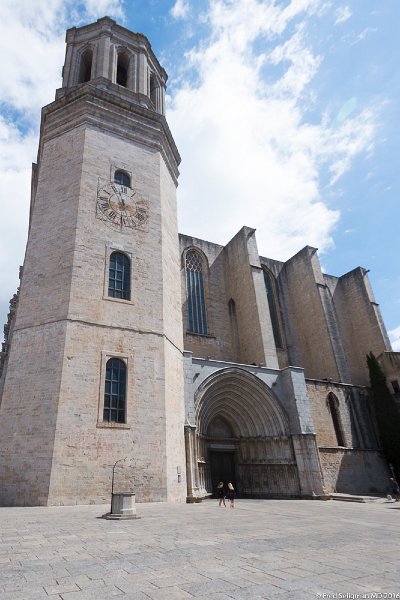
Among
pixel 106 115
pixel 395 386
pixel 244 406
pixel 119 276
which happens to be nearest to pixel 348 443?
pixel 395 386

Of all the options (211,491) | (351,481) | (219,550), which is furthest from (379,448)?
(219,550)

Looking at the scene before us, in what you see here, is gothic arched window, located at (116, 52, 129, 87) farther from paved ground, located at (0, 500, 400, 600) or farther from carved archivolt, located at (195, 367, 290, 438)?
paved ground, located at (0, 500, 400, 600)

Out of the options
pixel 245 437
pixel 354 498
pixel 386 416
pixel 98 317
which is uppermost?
pixel 98 317

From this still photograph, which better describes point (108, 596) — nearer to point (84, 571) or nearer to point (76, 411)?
point (84, 571)

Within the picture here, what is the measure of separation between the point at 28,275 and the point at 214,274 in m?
10.5

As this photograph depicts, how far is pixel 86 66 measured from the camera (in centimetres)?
1767

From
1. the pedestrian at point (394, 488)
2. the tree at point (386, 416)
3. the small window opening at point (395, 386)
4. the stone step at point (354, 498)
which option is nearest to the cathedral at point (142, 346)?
the tree at point (386, 416)

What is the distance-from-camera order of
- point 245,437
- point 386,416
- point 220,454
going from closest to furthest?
point 220,454 → point 245,437 → point 386,416

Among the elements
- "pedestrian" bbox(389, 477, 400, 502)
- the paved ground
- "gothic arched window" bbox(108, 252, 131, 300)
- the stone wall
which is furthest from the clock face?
"pedestrian" bbox(389, 477, 400, 502)

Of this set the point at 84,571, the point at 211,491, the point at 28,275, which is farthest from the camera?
the point at 211,491

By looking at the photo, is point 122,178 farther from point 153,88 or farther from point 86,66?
point 86,66

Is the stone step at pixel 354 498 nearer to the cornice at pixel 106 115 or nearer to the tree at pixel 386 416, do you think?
the tree at pixel 386 416

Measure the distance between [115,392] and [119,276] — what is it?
12.4 feet

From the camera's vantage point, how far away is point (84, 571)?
3309 mm
